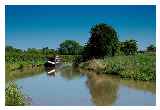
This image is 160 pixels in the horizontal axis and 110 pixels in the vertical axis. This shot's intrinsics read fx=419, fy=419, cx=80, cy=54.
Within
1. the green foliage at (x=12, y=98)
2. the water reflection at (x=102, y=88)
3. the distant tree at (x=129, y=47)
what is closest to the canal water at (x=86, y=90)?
the water reflection at (x=102, y=88)

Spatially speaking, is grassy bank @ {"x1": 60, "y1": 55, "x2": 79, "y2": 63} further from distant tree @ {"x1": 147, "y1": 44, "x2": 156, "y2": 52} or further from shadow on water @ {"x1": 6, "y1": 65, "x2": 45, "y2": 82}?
distant tree @ {"x1": 147, "y1": 44, "x2": 156, "y2": 52}

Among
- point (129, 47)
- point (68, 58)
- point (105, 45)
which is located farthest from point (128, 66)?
point (68, 58)

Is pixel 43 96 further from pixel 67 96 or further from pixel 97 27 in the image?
pixel 97 27

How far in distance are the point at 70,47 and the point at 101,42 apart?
823 millimetres

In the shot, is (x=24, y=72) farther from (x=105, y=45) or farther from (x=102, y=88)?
(x=102, y=88)

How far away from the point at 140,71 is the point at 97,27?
113 centimetres

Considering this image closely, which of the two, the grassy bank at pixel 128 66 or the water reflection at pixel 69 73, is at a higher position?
the grassy bank at pixel 128 66

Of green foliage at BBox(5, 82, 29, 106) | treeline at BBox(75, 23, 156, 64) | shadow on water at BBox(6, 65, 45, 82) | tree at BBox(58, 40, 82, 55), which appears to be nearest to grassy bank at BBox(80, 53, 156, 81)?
treeline at BBox(75, 23, 156, 64)

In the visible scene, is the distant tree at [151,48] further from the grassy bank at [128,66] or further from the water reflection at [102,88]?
the water reflection at [102,88]

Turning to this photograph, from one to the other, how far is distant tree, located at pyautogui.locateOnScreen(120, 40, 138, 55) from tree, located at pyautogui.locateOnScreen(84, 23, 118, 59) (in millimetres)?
166

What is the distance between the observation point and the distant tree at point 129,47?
6603 mm

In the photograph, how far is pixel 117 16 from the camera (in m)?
5.64

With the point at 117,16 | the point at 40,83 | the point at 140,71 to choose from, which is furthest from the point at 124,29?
the point at 40,83

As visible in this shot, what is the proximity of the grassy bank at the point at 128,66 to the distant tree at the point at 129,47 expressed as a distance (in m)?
0.13
